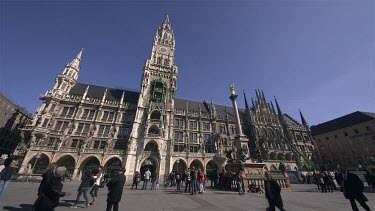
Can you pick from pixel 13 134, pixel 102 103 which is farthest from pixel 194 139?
pixel 13 134

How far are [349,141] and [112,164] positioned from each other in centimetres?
5494

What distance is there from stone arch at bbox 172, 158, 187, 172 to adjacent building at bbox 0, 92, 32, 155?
3369 cm

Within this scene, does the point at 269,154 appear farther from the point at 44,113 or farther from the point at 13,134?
the point at 13,134

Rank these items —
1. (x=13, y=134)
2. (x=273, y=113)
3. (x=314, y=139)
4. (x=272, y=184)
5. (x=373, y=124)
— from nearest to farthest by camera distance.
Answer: (x=272, y=184)
(x=373, y=124)
(x=13, y=134)
(x=273, y=113)
(x=314, y=139)

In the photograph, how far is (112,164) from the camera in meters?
30.1

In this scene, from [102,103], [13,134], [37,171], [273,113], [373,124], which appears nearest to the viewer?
[37,171]

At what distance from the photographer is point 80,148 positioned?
28.8 metres

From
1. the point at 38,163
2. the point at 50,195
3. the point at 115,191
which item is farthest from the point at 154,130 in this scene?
the point at 50,195

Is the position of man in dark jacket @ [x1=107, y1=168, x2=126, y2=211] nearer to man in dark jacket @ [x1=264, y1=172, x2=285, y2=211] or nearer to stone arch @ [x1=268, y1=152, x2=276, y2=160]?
man in dark jacket @ [x1=264, y1=172, x2=285, y2=211]

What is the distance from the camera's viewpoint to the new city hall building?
28469 millimetres

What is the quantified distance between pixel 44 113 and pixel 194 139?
28144 millimetres

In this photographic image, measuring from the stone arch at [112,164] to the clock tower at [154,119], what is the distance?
8.37ft

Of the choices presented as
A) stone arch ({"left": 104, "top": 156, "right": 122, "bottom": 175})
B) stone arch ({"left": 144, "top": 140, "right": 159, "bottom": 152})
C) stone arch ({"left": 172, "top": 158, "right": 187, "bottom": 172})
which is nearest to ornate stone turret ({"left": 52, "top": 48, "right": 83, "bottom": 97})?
stone arch ({"left": 104, "top": 156, "right": 122, "bottom": 175})

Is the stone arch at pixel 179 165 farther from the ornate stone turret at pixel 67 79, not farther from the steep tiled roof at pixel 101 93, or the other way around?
the ornate stone turret at pixel 67 79
